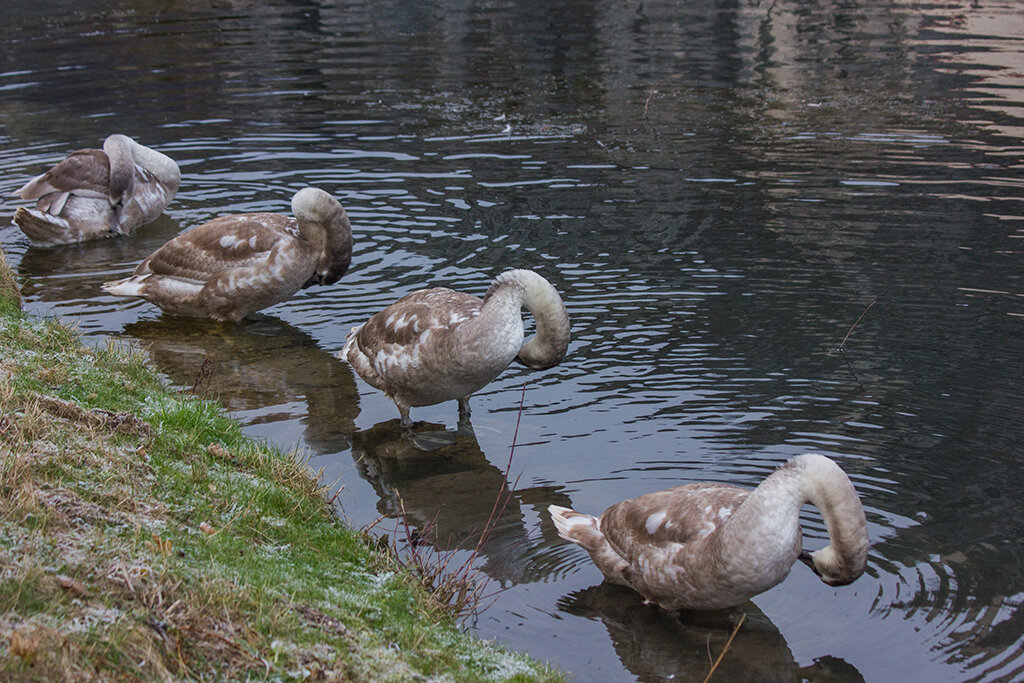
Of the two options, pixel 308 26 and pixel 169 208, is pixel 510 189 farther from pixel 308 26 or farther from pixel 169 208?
pixel 308 26

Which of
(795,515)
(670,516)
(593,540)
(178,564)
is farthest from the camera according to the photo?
(593,540)

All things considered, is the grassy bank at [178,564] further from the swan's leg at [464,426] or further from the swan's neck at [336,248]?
the swan's neck at [336,248]

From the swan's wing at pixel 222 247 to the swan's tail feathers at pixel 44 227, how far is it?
8.88ft

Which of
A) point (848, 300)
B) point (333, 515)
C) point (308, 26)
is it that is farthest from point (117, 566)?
point (308, 26)

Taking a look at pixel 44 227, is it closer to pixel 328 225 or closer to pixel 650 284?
pixel 328 225

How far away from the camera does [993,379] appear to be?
373 inches

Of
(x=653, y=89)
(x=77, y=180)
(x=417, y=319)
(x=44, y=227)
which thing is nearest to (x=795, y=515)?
(x=417, y=319)

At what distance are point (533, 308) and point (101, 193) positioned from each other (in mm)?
8633

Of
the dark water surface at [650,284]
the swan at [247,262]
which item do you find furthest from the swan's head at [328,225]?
the dark water surface at [650,284]

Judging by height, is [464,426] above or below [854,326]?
below

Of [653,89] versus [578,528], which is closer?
[578,528]

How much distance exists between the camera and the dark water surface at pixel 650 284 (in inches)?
266

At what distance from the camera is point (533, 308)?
8.52m

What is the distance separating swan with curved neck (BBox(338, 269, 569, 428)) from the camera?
328 inches
